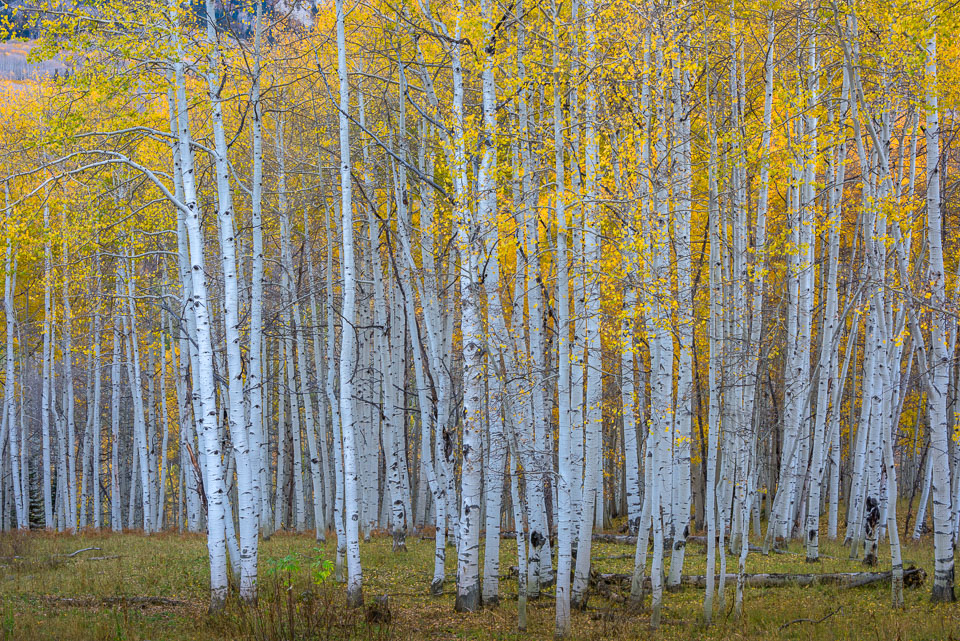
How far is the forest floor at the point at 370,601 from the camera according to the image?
23.1 feet

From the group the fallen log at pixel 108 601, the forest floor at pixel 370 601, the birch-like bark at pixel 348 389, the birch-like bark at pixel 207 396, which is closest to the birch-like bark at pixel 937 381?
the forest floor at pixel 370 601

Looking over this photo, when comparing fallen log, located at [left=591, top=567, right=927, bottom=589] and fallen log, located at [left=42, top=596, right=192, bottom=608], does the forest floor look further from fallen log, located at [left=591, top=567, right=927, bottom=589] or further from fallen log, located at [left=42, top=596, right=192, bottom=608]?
fallen log, located at [left=591, top=567, right=927, bottom=589]

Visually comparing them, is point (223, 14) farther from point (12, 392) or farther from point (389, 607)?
point (12, 392)

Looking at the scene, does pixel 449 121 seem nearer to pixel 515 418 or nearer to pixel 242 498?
pixel 515 418

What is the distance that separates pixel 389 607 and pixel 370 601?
1.27 feet

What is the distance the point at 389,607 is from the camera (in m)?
8.70

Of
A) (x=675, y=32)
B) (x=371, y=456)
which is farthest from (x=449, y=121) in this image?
(x=371, y=456)

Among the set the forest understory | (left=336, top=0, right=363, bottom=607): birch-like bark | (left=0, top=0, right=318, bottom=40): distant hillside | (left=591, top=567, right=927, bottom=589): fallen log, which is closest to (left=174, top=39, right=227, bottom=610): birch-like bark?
the forest understory

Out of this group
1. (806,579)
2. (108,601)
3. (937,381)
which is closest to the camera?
(937,381)

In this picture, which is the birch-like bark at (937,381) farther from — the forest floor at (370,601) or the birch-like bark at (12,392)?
the birch-like bark at (12,392)

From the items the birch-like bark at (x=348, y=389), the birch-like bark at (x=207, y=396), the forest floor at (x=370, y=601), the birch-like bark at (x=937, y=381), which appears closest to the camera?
the forest floor at (x=370, y=601)

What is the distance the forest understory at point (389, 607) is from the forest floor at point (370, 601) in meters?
0.02

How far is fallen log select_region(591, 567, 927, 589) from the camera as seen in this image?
31.3ft

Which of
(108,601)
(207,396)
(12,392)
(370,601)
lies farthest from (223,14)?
(12,392)
